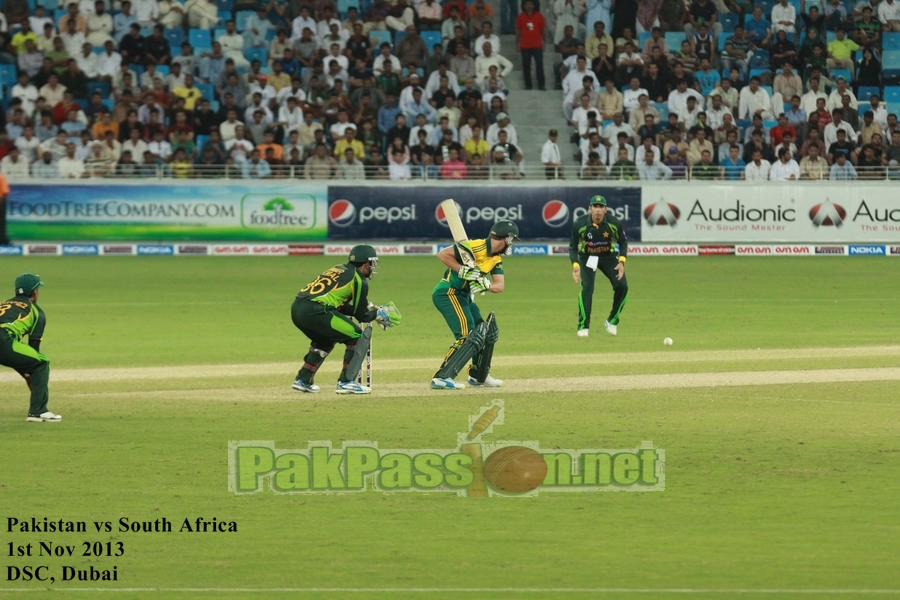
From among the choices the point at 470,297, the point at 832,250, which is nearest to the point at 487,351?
the point at 470,297

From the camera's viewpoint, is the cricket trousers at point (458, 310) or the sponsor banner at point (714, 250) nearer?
the cricket trousers at point (458, 310)

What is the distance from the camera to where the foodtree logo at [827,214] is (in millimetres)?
26891

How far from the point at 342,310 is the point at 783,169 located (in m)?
16.9

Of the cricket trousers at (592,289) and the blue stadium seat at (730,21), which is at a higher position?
the blue stadium seat at (730,21)

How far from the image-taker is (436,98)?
94.3 feet

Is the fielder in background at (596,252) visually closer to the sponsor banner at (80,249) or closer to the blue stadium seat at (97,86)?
the sponsor banner at (80,249)

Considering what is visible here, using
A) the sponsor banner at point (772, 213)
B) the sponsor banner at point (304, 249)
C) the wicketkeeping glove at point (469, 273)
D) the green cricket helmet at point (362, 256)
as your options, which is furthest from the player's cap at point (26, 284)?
the sponsor banner at point (772, 213)

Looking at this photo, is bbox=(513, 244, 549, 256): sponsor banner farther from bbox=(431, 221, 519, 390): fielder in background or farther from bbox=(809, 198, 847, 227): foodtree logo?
bbox=(431, 221, 519, 390): fielder in background

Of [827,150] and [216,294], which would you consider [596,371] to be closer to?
[216,294]

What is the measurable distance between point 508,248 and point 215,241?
586 inches

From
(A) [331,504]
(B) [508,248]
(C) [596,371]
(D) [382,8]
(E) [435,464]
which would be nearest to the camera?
(A) [331,504]

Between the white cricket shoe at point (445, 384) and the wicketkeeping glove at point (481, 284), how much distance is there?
3.03 feet

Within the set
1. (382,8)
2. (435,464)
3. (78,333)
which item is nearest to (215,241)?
(382,8)

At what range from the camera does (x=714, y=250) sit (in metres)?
27.0
